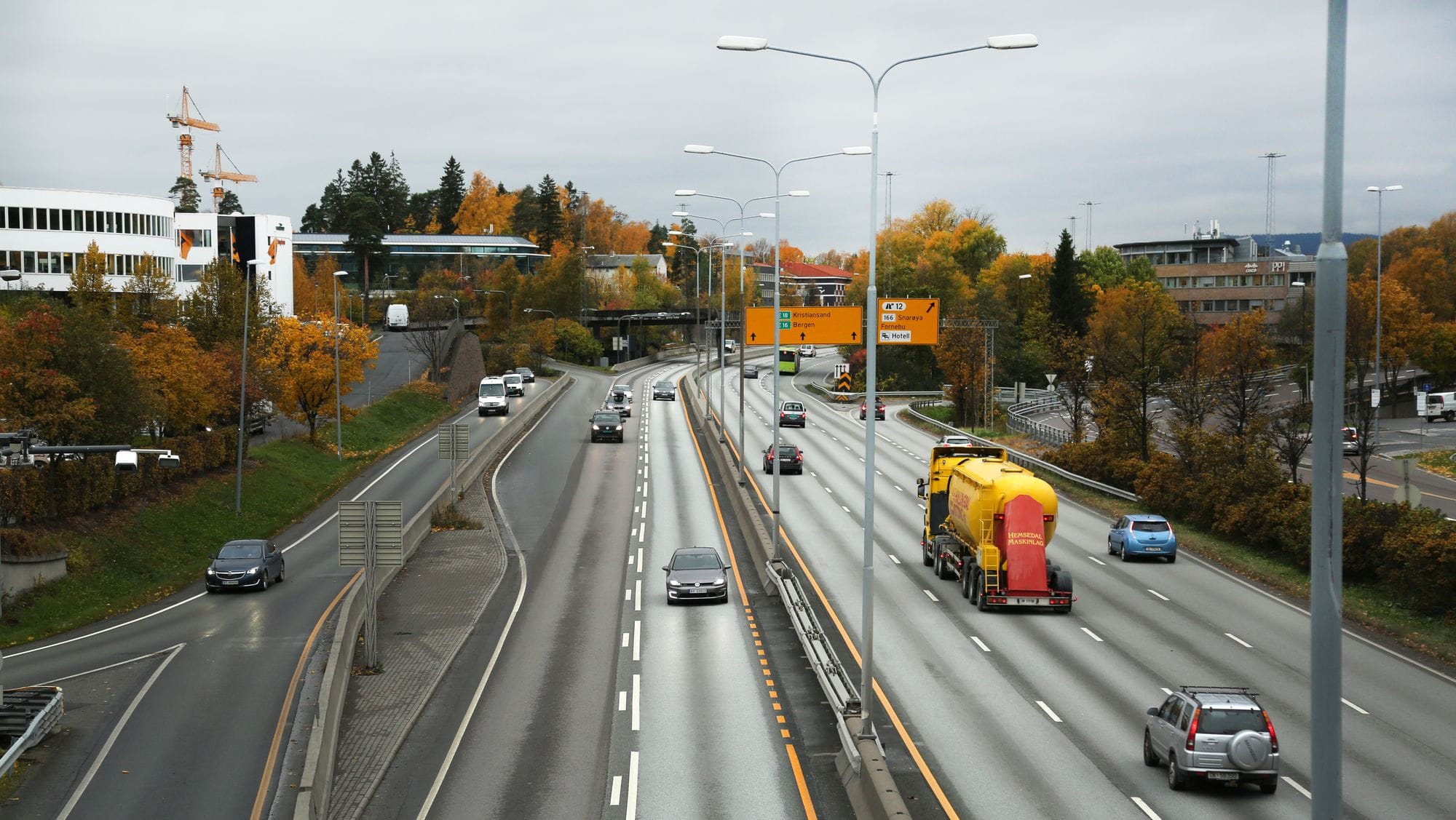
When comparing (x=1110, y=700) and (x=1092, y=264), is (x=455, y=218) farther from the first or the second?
(x=1110, y=700)

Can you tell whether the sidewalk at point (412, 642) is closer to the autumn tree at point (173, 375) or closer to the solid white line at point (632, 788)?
the solid white line at point (632, 788)

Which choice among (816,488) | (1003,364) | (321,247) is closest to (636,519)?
(816,488)

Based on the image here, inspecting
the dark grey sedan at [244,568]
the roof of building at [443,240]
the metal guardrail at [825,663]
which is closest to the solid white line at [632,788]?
the metal guardrail at [825,663]

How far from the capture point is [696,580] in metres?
33.8

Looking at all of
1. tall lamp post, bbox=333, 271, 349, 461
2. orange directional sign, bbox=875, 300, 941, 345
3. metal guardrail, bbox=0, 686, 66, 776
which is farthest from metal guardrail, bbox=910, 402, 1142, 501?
metal guardrail, bbox=0, 686, 66, 776

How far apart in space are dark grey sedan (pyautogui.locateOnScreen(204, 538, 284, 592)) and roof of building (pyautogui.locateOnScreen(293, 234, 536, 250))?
144 m

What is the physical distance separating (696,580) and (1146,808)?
56.7 feet

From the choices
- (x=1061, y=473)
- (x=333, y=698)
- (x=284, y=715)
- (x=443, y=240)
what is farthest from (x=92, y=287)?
(x=443, y=240)

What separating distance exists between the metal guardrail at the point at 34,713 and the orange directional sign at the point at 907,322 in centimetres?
1646

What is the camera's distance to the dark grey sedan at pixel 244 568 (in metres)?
38.0

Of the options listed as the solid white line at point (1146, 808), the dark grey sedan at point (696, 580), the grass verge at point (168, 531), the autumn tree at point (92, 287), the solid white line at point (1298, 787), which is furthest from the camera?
the autumn tree at point (92, 287)

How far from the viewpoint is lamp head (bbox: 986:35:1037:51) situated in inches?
755

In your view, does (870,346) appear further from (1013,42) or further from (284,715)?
(284,715)

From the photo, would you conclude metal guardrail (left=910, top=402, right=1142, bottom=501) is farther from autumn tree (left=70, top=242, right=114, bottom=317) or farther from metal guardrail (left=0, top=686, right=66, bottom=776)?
autumn tree (left=70, top=242, right=114, bottom=317)
